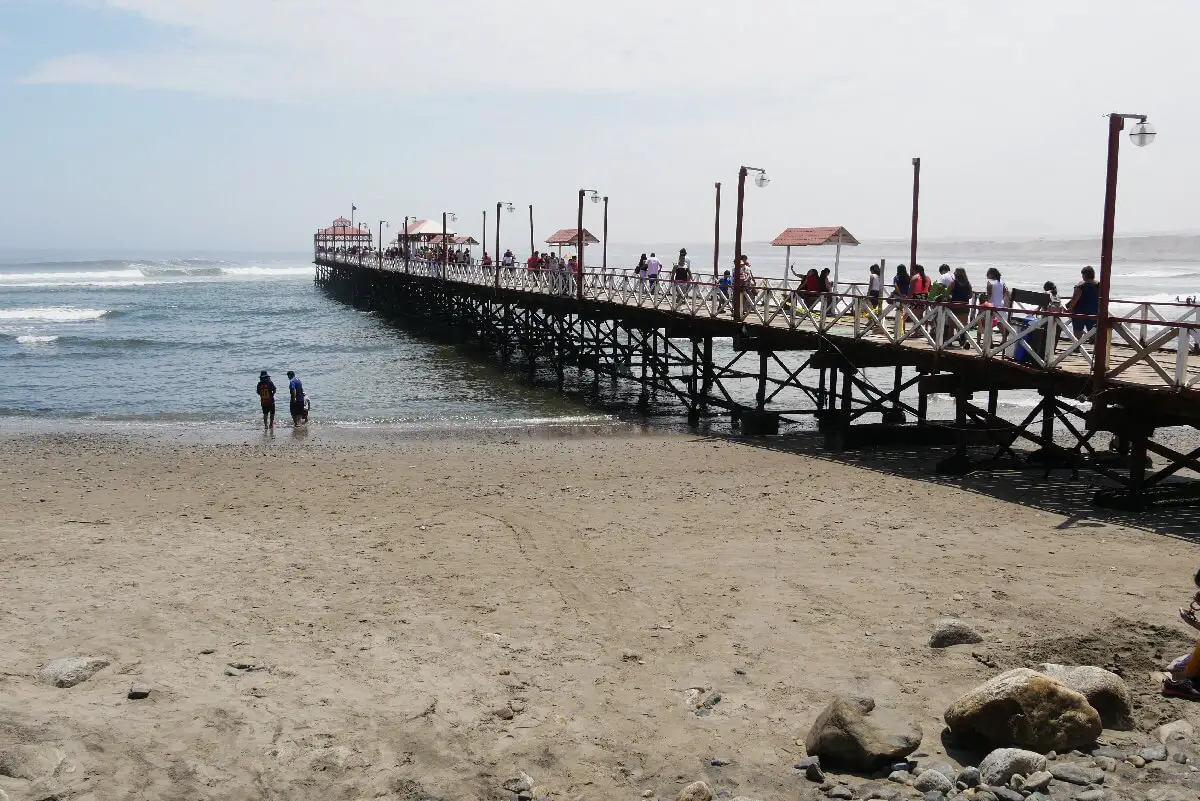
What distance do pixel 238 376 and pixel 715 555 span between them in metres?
22.9

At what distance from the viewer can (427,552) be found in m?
10.4

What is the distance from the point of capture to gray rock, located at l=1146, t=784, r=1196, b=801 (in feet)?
17.1

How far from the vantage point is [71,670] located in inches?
277

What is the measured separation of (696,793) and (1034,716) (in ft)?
6.26

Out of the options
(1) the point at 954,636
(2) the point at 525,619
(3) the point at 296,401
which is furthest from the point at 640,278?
(1) the point at 954,636

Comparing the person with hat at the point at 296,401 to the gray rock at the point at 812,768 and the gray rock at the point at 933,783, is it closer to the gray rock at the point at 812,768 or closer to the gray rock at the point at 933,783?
the gray rock at the point at 812,768

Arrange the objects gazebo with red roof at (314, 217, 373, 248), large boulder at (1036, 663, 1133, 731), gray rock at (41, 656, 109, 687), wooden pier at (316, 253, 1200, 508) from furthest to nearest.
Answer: gazebo with red roof at (314, 217, 373, 248) → wooden pier at (316, 253, 1200, 508) → gray rock at (41, 656, 109, 687) → large boulder at (1036, 663, 1133, 731)

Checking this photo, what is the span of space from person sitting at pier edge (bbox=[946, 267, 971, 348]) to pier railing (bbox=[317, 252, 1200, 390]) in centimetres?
4

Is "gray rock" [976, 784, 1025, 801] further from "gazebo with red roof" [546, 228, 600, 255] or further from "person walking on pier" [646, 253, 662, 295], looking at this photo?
"gazebo with red roof" [546, 228, 600, 255]

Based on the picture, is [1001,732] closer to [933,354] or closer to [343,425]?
[933,354]

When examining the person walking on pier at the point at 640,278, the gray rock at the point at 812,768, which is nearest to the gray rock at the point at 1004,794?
the gray rock at the point at 812,768

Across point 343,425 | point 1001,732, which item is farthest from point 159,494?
point 1001,732

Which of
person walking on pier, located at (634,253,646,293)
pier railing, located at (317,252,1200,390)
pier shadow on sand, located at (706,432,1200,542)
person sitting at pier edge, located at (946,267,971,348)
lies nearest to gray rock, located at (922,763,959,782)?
pier shadow on sand, located at (706,432,1200,542)

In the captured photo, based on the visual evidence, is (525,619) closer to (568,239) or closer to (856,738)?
(856,738)
